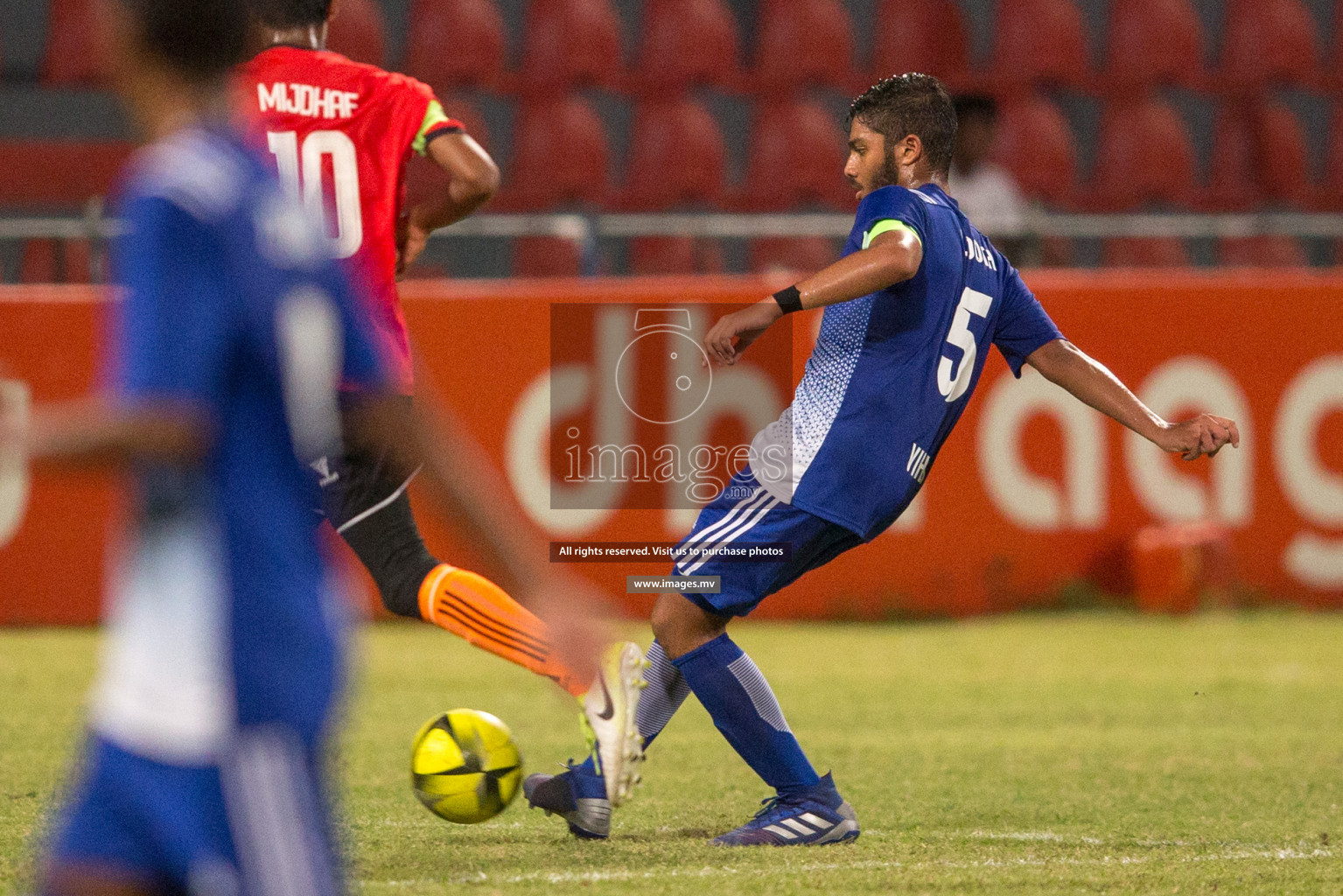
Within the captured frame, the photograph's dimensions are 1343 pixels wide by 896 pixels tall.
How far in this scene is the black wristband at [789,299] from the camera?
3871 millimetres

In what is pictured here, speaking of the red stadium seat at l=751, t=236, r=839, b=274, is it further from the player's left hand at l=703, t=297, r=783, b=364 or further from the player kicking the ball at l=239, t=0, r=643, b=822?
the player's left hand at l=703, t=297, r=783, b=364

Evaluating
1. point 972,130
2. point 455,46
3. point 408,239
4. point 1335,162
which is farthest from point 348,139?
point 1335,162

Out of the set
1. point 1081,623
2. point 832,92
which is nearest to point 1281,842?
point 1081,623

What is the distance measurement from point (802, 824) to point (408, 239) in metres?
1.86

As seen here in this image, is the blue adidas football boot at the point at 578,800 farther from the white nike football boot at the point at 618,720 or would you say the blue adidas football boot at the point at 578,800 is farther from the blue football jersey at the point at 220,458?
the blue football jersey at the point at 220,458

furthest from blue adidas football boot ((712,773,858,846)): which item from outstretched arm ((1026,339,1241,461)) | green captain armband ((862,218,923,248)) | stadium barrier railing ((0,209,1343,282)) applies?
stadium barrier railing ((0,209,1343,282))

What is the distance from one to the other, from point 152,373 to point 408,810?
10.1ft

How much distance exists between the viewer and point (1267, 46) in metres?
12.7

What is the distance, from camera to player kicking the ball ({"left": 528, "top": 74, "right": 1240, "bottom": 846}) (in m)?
4.30

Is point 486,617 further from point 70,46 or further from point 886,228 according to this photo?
point 70,46

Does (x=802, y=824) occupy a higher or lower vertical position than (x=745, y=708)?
lower

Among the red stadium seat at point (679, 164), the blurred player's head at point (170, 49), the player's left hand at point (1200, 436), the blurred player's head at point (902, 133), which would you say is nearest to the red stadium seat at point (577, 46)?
the red stadium seat at point (679, 164)

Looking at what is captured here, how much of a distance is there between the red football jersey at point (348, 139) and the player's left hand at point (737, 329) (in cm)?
108

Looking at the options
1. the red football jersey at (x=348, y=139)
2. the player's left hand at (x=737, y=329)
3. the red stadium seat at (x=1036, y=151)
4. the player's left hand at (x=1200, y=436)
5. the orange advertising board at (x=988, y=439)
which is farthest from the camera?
the red stadium seat at (x=1036, y=151)
